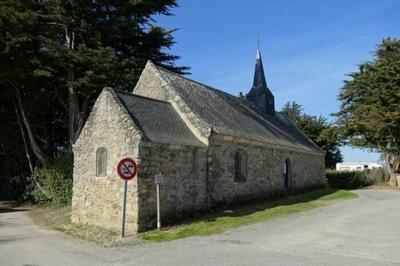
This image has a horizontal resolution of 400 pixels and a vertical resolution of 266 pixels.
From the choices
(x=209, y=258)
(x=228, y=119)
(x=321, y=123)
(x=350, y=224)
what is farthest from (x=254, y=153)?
(x=321, y=123)

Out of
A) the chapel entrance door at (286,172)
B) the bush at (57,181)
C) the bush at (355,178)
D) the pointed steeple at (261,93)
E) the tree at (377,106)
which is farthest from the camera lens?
the bush at (355,178)

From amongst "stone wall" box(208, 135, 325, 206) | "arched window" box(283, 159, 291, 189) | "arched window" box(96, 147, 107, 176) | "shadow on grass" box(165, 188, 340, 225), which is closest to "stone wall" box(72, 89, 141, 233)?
"arched window" box(96, 147, 107, 176)

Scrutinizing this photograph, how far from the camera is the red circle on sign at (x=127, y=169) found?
47.5ft

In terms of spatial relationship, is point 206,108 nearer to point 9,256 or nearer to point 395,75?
point 9,256

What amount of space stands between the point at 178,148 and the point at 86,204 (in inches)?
160

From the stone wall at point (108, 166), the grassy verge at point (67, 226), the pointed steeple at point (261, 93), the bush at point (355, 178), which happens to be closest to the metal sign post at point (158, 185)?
the stone wall at point (108, 166)

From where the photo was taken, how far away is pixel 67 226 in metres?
18.3

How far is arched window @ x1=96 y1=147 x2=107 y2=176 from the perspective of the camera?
17578 mm

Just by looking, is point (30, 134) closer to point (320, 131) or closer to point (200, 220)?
point (200, 220)

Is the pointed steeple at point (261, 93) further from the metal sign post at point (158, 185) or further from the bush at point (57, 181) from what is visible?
the metal sign post at point (158, 185)

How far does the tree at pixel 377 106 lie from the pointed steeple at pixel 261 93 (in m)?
8.10

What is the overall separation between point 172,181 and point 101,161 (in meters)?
2.77

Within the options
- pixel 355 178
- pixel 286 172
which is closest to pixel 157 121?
pixel 286 172

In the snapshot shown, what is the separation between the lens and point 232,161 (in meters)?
21.0
